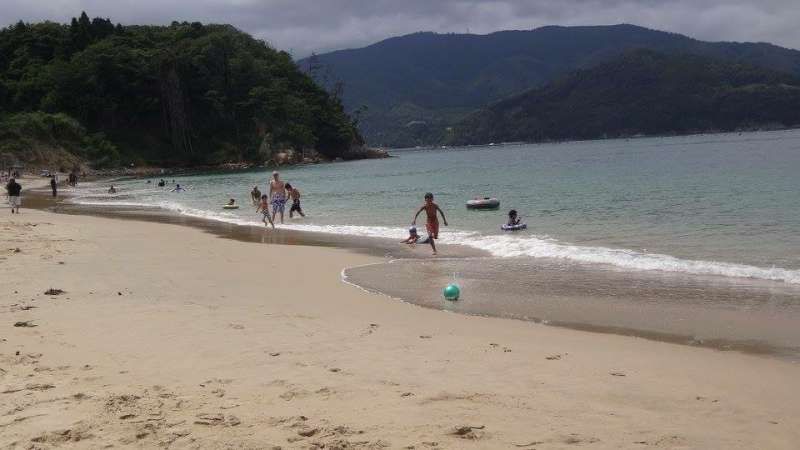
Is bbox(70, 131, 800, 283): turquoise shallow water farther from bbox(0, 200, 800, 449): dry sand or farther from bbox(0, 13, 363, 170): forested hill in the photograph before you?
bbox(0, 13, 363, 170): forested hill

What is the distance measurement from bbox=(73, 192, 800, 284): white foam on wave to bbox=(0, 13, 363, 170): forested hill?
7987cm

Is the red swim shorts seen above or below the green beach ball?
above

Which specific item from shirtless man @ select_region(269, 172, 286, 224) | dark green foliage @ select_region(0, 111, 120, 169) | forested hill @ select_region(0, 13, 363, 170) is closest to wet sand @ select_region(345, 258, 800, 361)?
shirtless man @ select_region(269, 172, 286, 224)

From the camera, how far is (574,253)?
14.8 m

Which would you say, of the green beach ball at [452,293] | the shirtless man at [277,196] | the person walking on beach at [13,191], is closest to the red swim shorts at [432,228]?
the green beach ball at [452,293]

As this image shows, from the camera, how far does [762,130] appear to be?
168000mm

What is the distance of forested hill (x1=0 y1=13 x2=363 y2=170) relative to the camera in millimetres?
97688

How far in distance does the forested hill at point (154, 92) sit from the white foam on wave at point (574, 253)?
79866mm

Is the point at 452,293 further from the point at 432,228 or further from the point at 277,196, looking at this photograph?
the point at 277,196

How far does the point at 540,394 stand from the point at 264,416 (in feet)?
7.37

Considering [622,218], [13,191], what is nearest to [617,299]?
[622,218]

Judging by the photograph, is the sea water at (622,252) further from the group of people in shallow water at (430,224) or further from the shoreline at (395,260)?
the group of people in shallow water at (430,224)

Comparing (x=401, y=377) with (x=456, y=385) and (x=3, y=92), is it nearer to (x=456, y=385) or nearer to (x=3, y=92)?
(x=456, y=385)

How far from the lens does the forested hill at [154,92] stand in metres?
97.7
